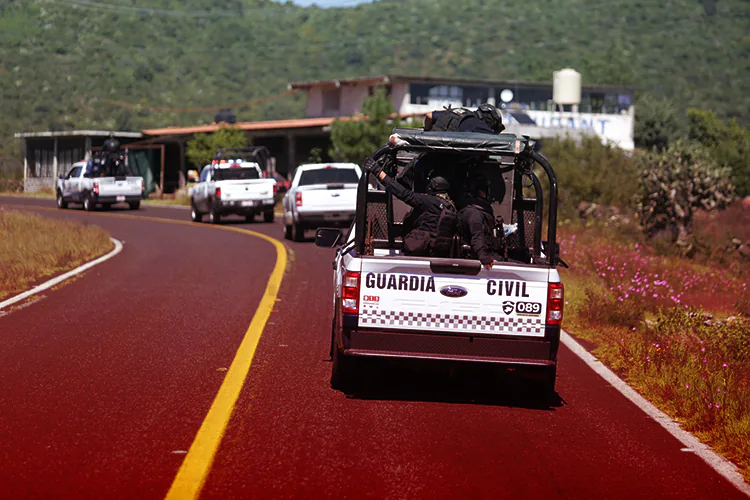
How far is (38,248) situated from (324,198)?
23.9 ft

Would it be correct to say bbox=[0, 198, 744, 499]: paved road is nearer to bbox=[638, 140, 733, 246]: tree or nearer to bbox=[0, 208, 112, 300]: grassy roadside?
bbox=[0, 208, 112, 300]: grassy roadside

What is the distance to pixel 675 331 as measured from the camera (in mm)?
11891

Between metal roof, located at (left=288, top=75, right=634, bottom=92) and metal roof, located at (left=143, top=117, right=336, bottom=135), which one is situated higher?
metal roof, located at (left=288, top=75, right=634, bottom=92)

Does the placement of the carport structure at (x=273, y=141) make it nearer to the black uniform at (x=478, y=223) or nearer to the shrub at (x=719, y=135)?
the shrub at (x=719, y=135)

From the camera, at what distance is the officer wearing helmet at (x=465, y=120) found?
10.3 metres

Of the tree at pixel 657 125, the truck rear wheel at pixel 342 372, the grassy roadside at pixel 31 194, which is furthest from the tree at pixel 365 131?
the tree at pixel 657 125

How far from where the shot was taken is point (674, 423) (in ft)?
27.1

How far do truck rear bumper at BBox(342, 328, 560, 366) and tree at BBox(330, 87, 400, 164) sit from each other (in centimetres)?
3898

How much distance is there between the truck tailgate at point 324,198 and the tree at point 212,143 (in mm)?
30004

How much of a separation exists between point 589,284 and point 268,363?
7.71 meters

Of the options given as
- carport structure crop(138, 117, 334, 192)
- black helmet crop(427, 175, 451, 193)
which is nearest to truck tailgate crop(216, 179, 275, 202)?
carport structure crop(138, 117, 334, 192)

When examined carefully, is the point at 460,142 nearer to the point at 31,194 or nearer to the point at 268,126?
the point at 268,126

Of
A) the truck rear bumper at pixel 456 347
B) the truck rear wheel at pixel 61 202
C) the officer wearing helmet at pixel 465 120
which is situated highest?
the officer wearing helmet at pixel 465 120

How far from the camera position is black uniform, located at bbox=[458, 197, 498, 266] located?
8.67m
